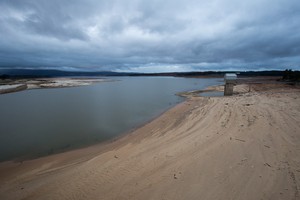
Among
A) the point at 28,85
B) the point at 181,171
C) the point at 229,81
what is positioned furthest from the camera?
the point at 28,85

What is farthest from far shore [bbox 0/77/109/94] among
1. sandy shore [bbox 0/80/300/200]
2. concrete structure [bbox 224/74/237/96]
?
concrete structure [bbox 224/74/237/96]

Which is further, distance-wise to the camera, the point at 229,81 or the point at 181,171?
the point at 229,81

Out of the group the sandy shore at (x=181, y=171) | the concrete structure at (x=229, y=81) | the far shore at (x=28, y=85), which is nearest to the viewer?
the sandy shore at (x=181, y=171)

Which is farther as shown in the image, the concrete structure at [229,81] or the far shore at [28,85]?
the far shore at [28,85]

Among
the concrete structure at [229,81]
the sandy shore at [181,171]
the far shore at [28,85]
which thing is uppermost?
the concrete structure at [229,81]

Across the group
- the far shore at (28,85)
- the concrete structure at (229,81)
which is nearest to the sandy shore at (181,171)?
the concrete structure at (229,81)

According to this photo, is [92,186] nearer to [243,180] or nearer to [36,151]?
[243,180]

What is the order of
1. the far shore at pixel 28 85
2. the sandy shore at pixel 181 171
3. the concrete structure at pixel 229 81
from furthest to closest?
the far shore at pixel 28 85
the concrete structure at pixel 229 81
the sandy shore at pixel 181 171

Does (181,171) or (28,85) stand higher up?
(181,171)

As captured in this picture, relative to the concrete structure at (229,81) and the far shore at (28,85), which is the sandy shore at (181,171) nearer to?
the concrete structure at (229,81)

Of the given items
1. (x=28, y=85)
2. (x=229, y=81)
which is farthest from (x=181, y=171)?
(x=28, y=85)

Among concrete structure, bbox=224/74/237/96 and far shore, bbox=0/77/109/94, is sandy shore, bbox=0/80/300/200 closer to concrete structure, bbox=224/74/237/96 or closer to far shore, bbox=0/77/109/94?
concrete structure, bbox=224/74/237/96

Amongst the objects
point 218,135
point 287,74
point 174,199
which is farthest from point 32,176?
point 287,74

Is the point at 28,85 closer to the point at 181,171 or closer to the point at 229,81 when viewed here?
the point at 229,81
